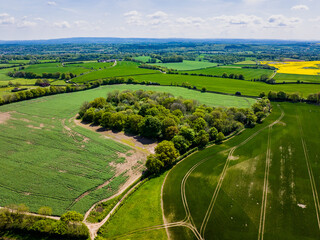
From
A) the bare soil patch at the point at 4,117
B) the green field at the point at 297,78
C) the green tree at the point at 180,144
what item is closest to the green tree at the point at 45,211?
the green tree at the point at 180,144

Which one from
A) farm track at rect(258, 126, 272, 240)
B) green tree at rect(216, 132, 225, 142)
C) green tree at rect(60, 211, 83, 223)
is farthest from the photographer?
green tree at rect(216, 132, 225, 142)

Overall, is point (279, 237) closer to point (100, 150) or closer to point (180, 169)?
point (180, 169)

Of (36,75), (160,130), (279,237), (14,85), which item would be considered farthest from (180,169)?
(36,75)

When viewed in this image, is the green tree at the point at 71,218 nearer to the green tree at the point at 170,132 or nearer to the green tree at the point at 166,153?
the green tree at the point at 166,153

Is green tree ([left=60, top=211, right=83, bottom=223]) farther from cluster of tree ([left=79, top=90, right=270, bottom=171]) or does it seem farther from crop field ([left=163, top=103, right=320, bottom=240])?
cluster of tree ([left=79, top=90, right=270, bottom=171])

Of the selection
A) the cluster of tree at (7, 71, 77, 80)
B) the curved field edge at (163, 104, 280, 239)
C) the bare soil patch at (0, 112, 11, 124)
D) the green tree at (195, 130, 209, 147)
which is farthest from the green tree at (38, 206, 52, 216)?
the cluster of tree at (7, 71, 77, 80)

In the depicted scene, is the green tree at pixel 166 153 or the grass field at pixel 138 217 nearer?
the grass field at pixel 138 217

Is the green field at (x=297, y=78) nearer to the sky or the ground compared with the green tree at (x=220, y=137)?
nearer to the sky
